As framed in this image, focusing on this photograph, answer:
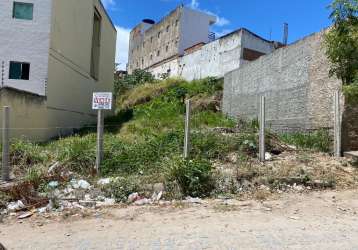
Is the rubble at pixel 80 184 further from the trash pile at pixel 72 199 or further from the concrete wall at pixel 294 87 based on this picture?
the concrete wall at pixel 294 87

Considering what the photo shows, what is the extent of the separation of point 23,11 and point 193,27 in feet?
114

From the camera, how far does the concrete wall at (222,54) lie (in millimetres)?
34844

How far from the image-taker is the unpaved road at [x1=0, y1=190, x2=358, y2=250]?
6.15 metres

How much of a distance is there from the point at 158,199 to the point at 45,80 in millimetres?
11008

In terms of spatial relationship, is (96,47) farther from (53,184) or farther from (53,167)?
(53,184)

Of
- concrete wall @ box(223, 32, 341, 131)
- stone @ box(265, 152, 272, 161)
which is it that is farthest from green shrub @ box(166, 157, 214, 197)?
concrete wall @ box(223, 32, 341, 131)

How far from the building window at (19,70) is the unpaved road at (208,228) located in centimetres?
1170

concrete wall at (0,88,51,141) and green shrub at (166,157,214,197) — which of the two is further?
concrete wall at (0,88,51,141)

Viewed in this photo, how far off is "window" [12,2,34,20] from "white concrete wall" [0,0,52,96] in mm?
130

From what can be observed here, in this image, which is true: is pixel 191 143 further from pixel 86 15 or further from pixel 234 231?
pixel 86 15

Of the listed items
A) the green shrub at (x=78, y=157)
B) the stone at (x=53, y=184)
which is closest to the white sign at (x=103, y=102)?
the green shrub at (x=78, y=157)

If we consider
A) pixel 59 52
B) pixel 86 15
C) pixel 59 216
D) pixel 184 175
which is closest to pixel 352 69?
pixel 184 175

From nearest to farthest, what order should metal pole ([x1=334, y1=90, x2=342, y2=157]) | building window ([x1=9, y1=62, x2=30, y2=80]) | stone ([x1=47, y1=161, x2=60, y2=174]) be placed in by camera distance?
stone ([x1=47, y1=161, x2=60, y2=174])
metal pole ([x1=334, y1=90, x2=342, y2=157])
building window ([x1=9, y1=62, x2=30, y2=80])

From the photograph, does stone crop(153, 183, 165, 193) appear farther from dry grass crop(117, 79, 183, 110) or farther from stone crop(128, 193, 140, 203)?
dry grass crop(117, 79, 183, 110)
